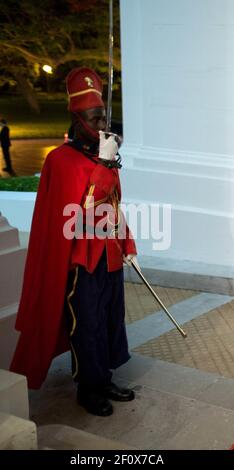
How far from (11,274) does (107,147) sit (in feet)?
4.05

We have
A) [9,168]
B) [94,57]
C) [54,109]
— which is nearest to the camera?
[94,57]

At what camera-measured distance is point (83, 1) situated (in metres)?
12.6

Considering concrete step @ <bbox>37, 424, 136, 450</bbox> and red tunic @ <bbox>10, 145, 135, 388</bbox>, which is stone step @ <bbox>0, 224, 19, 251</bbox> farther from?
concrete step @ <bbox>37, 424, 136, 450</bbox>

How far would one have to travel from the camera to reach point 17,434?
9.04ft

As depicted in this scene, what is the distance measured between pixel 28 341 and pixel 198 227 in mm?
3428

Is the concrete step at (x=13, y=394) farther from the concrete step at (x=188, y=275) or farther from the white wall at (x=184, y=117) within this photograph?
the white wall at (x=184, y=117)

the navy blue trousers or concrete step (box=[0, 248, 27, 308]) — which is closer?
the navy blue trousers

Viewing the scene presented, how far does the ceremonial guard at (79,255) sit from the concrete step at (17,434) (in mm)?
940

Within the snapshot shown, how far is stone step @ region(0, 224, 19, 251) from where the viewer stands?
4281 mm

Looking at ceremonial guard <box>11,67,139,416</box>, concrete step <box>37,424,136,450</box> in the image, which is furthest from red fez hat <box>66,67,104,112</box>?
concrete step <box>37,424,136,450</box>

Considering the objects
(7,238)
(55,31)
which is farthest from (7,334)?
(55,31)

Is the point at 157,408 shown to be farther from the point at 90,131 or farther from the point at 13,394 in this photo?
the point at 90,131
